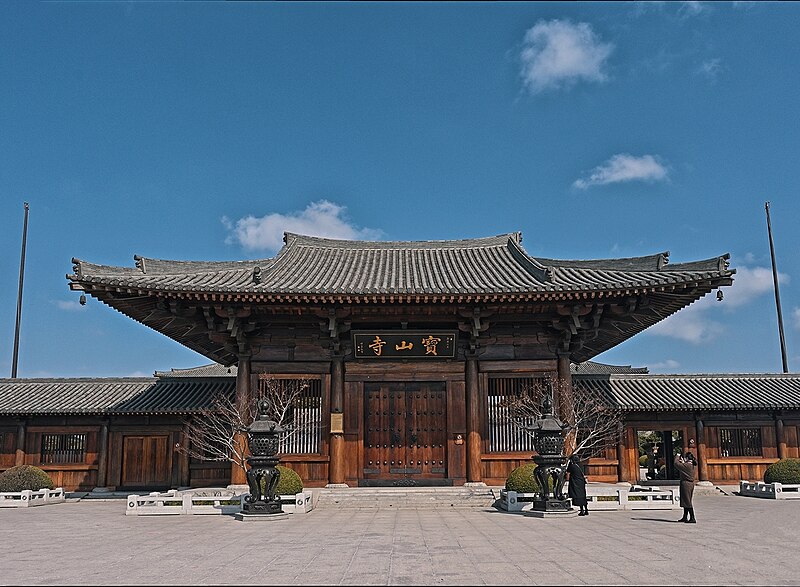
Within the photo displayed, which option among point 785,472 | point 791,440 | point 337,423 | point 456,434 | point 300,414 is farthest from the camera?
point 791,440

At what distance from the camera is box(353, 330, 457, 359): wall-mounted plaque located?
2081 centimetres

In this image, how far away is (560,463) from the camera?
51.9 feet

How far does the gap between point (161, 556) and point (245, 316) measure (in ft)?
34.3

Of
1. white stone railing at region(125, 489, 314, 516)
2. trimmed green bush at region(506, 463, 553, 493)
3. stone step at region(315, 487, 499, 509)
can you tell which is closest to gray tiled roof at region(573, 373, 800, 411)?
stone step at region(315, 487, 499, 509)

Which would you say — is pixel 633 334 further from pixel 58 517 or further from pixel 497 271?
pixel 58 517

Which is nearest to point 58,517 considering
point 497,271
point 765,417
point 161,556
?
point 161,556

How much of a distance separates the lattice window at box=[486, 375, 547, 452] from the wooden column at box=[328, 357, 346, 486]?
15.0 feet

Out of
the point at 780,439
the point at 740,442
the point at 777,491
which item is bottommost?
the point at 777,491

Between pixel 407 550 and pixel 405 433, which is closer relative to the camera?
pixel 407 550

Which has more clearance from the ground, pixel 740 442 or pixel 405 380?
pixel 405 380

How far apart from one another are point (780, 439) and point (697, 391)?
3.42 m

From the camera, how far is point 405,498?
19062 mm

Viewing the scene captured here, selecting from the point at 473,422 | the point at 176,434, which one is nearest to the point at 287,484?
the point at 473,422

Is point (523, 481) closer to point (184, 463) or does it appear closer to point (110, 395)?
point (184, 463)
